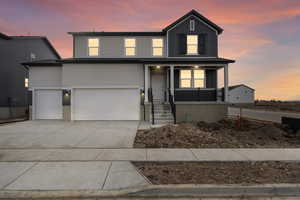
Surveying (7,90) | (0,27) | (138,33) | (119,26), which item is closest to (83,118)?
(138,33)

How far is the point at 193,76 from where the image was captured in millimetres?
14641

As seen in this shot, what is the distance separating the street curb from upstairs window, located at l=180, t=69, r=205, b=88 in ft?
37.8

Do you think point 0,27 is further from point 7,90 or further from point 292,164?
point 292,164

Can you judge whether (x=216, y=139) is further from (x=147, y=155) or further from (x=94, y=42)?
(x=94, y=42)

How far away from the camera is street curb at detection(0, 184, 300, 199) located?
3400 mm

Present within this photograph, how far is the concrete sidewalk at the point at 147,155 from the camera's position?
5266 mm

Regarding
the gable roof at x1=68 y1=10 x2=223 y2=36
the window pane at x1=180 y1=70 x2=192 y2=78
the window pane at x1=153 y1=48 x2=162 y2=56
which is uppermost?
the gable roof at x1=68 y1=10 x2=223 y2=36

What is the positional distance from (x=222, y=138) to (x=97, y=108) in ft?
32.4

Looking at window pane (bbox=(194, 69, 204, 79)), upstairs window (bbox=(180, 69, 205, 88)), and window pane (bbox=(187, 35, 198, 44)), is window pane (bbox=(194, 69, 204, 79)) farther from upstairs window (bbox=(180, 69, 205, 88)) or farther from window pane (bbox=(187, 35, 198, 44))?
window pane (bbox=(187, 35, 198, 44))

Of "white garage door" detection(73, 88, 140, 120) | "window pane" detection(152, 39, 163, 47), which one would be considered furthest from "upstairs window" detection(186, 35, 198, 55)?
"white garage door" detection(73, 88, 140, 120)

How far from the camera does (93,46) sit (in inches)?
622

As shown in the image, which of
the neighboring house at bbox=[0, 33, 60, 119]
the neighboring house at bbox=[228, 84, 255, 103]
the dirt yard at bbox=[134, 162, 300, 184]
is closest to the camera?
the dirt yard at bbox=[134, 162, 300, 184]

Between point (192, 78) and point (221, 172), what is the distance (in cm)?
1112

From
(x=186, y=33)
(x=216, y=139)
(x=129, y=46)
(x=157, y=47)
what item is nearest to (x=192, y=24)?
(x=186, y=33)
